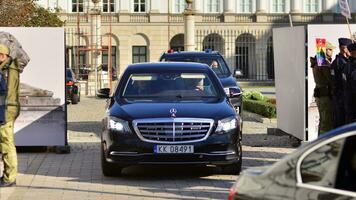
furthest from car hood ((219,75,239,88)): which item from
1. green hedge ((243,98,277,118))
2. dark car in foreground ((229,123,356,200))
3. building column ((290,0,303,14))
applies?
building column ((290,0,303,14))

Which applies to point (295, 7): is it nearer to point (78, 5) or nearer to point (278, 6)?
point (278, 6)

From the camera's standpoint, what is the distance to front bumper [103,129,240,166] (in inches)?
414

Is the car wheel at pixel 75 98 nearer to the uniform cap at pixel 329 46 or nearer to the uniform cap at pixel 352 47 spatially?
the uniform cap at pixel 329 46

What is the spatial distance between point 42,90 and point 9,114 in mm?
3600

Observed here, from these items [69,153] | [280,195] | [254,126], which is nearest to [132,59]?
[254,126]

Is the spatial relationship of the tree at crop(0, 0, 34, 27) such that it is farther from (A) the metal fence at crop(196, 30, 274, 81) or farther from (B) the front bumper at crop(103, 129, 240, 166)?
(A) the metal fence at crop(196, 30, 274, 81)

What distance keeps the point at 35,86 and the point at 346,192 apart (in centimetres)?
984

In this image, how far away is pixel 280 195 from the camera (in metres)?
4.79

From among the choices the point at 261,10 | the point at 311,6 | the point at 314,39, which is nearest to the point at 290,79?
the point at 314,39

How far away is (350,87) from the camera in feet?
34.2

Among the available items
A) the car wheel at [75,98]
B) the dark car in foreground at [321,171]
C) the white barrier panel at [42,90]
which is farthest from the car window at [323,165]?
the car wheel at [75,98]

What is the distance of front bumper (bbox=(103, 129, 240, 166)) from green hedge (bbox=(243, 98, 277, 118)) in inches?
408

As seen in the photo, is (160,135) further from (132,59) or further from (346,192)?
(132,59)

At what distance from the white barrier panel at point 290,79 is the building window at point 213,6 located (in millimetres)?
58372
